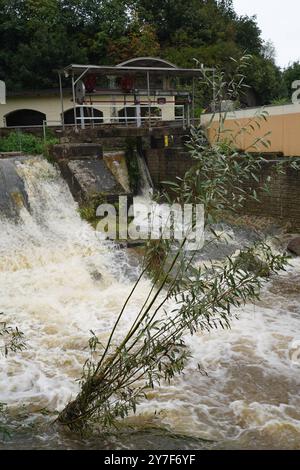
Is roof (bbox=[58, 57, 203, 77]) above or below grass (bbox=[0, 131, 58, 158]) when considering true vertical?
above

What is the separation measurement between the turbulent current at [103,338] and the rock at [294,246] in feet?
1.31

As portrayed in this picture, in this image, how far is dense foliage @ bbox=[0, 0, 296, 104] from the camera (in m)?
23.2

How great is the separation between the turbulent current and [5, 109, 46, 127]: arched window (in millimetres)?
14343

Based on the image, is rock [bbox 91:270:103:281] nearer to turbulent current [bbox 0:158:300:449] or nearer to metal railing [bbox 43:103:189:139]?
turbulent current [bbox 0:158:300:449]

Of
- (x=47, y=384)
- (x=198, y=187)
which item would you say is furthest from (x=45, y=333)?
(x=198, y=187)

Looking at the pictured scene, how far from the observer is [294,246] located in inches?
416

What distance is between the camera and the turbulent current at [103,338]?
455 centimetres

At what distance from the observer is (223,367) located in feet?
19.6

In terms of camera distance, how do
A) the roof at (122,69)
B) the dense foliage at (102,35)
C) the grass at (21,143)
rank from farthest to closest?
the dense foliage at (102,35) → the grass at (21,143) → the roof at (122,69)

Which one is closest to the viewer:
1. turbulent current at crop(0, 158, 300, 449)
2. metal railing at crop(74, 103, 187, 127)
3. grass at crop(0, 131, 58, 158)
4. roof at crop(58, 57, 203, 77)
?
turbulent current at crop(0, 158, 300, 449)

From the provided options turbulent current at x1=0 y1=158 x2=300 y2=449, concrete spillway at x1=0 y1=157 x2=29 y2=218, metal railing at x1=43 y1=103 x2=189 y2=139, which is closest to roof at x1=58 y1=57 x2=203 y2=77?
metal railing at x1=43 y1=103 x2=189 y2=139

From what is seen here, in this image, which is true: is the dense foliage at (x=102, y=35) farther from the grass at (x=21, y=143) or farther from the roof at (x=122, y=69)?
the grass at (x=21, y=143)

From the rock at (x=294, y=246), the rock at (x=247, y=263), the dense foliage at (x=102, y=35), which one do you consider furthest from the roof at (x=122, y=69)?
the rock at (x=247, y=263)
